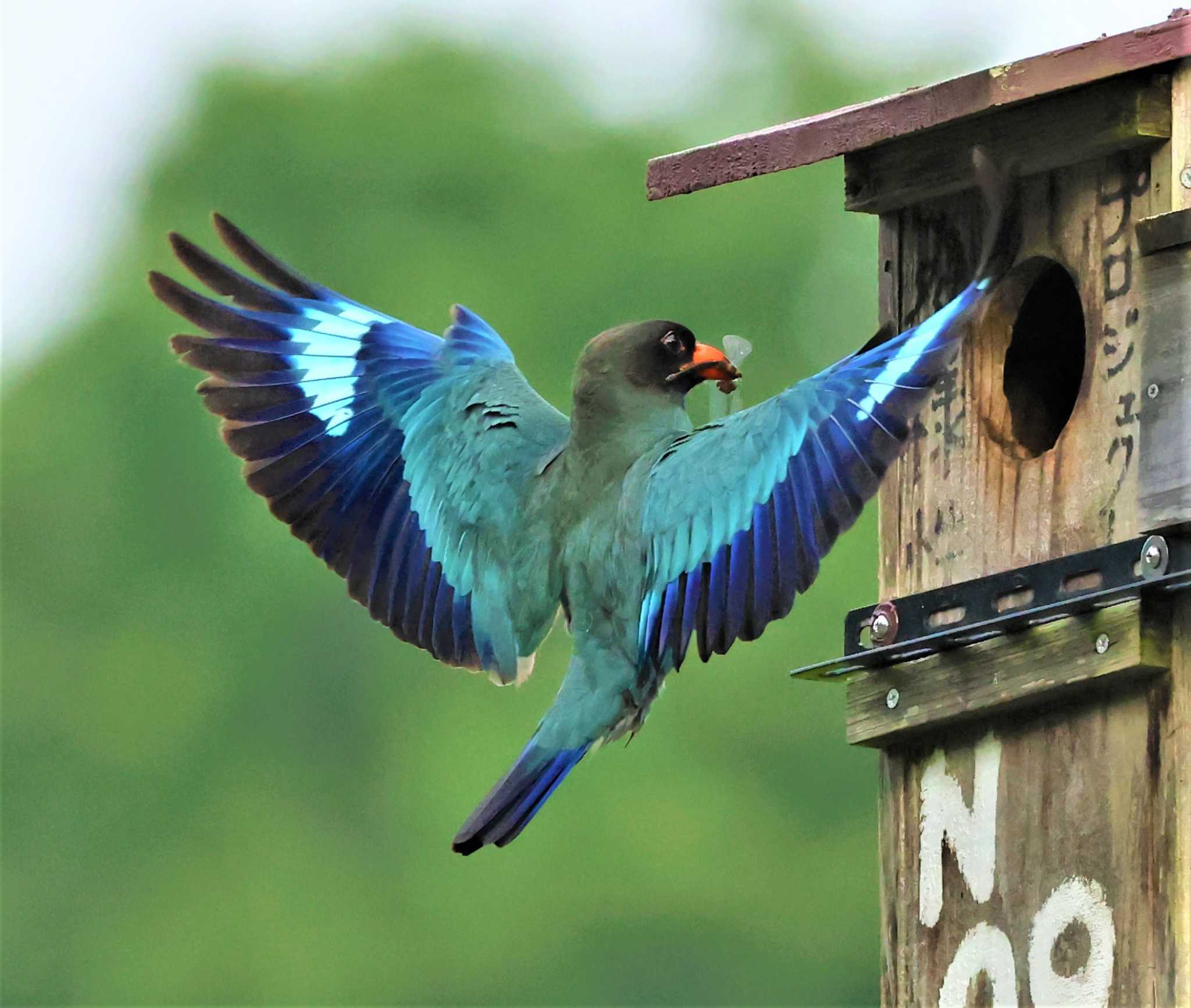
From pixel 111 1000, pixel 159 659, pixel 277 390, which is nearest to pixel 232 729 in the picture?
pixel 159 659

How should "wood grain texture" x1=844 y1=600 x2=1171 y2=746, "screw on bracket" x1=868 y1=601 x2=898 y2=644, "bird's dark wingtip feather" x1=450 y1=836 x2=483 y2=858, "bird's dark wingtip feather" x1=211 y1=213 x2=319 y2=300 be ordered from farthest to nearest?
"bird's dark wingtip feather" x1=211 y1=213 x2=319 y2=300
"screw on bracket" x1=868 y1=601 x2=898 y2=644
"wood grain texture" x1=844 y1=600 x2=1171 y2=746
"bird's dark wingtip feather" x1=450 y1=836 x2=483 y2=858

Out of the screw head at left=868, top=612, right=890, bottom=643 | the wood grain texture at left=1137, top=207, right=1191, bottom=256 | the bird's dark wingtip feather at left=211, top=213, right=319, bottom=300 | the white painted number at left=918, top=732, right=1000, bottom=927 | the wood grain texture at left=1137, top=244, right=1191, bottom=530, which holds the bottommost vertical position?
the white painted number at left=918, top=732, right=1000, bottom=927

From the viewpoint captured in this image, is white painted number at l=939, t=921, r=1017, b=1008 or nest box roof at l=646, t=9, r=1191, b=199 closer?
nest box roof at l=646, t=9, r=1191, b=199

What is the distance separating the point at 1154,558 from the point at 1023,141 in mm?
901

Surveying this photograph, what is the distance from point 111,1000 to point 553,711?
12.7 m

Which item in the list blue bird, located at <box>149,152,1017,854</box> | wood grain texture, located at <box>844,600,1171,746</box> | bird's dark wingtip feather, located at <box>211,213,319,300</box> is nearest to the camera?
wood grain texture, located at <box>844,600,1171,746</box>

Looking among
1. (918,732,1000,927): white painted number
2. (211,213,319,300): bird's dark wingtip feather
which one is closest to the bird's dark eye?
(211,213,319,300): bird's dark wingtip feather

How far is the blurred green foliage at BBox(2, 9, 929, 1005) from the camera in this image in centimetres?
1677

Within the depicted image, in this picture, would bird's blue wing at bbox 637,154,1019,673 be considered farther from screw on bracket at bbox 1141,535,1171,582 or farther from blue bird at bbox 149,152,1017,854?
screw on bracket at bbox 1141,535,1171,582

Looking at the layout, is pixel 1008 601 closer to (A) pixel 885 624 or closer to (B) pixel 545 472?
(A) pixel 885 624

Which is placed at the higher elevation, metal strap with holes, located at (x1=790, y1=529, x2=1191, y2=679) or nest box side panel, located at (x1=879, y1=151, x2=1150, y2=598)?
nest box side panel, located at (x1=879, y1=151, x2=1150, y2=598)

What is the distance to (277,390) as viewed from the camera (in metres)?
6.45

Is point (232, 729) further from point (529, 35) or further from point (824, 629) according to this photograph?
point (529, 35)

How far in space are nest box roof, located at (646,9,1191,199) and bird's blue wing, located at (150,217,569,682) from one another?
1.90 ft
